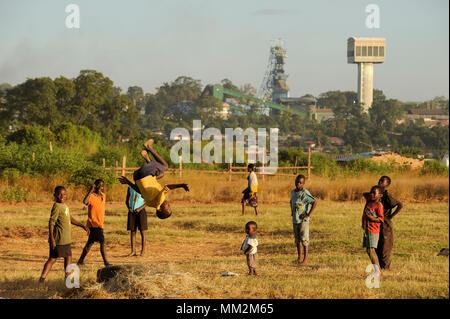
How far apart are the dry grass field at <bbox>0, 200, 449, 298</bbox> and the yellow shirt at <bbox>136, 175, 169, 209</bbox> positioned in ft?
2.79

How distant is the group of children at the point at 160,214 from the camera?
829cm

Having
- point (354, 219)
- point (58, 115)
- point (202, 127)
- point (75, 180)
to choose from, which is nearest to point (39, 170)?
point (75, 180)

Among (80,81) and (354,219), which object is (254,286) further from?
(80,81)

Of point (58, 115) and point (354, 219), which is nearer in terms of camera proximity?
point (354, 219)

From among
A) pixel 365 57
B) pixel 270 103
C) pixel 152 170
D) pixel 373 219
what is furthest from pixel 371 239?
pixel 365 57

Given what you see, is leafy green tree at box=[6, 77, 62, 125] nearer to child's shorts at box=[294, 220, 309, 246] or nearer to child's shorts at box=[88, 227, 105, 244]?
child's shorts at box=[88, 227, 105, 244]

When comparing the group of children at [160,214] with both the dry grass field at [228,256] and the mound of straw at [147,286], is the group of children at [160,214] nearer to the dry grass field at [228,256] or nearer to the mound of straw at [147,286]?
the dry grass field at [228,256]

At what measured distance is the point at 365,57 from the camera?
366 feet

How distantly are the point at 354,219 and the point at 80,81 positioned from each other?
36.7 m

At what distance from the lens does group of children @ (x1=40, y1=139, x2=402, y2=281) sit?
8.29 m

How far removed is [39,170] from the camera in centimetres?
2588

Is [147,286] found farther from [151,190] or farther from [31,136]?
[31,136]

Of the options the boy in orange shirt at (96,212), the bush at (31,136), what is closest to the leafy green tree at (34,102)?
the bush at (31,136)
